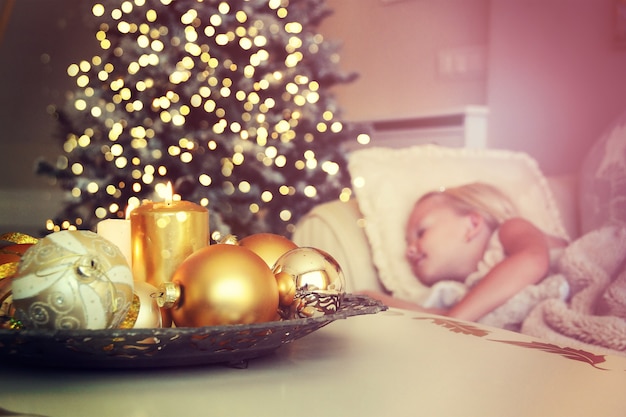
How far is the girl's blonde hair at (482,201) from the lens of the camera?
1.61 metres

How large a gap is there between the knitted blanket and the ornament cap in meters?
0.79

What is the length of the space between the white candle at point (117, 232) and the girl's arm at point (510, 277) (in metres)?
0.86

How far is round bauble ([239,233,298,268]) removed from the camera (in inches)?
32.9

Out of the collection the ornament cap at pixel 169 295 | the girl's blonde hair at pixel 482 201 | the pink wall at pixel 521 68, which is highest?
the pink wall at pixel 521 68

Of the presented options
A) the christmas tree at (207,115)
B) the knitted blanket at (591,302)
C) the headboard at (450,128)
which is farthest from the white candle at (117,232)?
the headboard at (450,128)

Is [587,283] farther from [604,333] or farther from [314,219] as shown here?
[314,219]

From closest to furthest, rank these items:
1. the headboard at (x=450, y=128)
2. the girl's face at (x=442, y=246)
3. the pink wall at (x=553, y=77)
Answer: the girl's face at (x=442, y=246) < the pink wall at (x=553, y=77) < the headboard at (x=450, y=128)

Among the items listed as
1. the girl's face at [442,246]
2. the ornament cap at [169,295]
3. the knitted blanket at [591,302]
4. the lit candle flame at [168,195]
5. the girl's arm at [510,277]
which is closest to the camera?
the ornament cap at [169,295]

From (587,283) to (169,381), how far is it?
3.67 ft

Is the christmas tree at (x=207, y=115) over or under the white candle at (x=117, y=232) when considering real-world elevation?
over

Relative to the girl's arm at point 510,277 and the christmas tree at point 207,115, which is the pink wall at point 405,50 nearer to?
the christmas tree at point 207,115

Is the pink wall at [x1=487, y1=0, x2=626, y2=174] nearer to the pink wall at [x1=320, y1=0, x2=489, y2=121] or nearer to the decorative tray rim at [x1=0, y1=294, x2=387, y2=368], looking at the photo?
the pink wall at [x1=320, y1=0, x2=489, y2=121]

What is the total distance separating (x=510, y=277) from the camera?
1458mm

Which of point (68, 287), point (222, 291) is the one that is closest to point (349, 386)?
point (222, 291)
